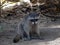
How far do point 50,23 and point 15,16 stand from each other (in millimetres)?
2019

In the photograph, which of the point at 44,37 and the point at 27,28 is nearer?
the point at 27,28

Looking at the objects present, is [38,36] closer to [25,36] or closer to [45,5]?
[25,36]

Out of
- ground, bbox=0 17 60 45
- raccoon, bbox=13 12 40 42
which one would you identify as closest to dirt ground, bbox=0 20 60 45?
ground, bbox=0 17 60 45

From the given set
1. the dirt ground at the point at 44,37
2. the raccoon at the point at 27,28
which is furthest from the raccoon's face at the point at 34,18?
the dirt ground at the point at 44,37

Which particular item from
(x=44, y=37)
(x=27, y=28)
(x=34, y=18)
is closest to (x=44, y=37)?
(x=44, y=37)

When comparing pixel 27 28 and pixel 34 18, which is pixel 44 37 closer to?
pixel 27 28

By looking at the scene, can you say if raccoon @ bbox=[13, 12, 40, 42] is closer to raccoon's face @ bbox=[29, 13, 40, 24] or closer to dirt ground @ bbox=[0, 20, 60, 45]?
raccoon's face @ bbox=[29, 13, 40, 24]

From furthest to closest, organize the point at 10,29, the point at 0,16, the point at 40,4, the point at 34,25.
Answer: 1. the point at 40,4
2. the point at 0,16
3. the point at 10,29
4. the point at 34,25

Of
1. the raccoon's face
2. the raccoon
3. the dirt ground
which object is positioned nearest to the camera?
the raccoon's face

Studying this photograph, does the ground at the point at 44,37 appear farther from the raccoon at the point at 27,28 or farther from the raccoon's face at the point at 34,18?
the raccoon's face at the point at 34,18

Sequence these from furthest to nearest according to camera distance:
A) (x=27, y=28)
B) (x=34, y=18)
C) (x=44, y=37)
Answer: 1. (x=44, y=37)
2. (x=27, y=28)
3. (x=34, y=18)

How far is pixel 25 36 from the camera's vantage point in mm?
6645

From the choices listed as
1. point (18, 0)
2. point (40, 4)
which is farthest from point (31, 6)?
point (18, 0)

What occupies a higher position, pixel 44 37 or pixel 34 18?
pixel 34 18
